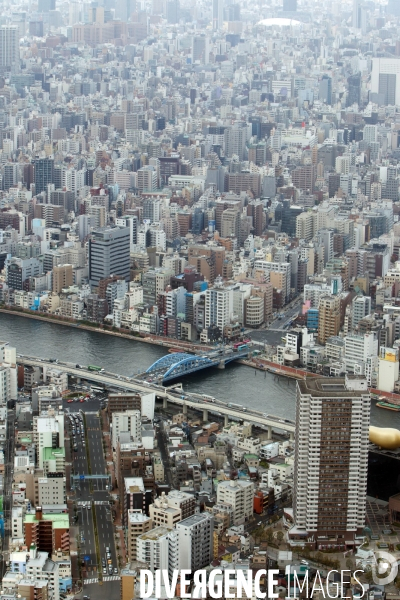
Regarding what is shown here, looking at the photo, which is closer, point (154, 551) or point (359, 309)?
point (154, 551)

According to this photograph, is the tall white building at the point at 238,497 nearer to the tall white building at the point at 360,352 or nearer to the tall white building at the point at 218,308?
the tall white building at the point at 360,352

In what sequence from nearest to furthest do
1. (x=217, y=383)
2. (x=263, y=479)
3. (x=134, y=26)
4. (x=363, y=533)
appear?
(x=363, y=533) → (x=263, y=479) → (x=217, y=383) → (x=134, y=26)

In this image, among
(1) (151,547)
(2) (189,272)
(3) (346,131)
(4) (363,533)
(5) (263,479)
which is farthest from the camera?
(3) (346,131)

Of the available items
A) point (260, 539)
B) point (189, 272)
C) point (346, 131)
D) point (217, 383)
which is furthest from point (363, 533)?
point (346, 131)

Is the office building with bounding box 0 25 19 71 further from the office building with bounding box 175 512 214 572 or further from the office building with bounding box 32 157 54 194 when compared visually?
the office building with bounding box 175 512 214 572

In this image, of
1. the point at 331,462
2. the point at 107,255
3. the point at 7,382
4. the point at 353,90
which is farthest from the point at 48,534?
the point at 353,90

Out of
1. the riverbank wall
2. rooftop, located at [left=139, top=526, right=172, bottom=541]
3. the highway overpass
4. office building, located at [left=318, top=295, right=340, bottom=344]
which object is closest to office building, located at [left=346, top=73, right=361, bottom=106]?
the riverbank wall

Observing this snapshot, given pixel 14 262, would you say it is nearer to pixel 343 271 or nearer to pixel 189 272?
pixel 189 272

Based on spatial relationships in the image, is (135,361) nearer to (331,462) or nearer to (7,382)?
(7,382)
